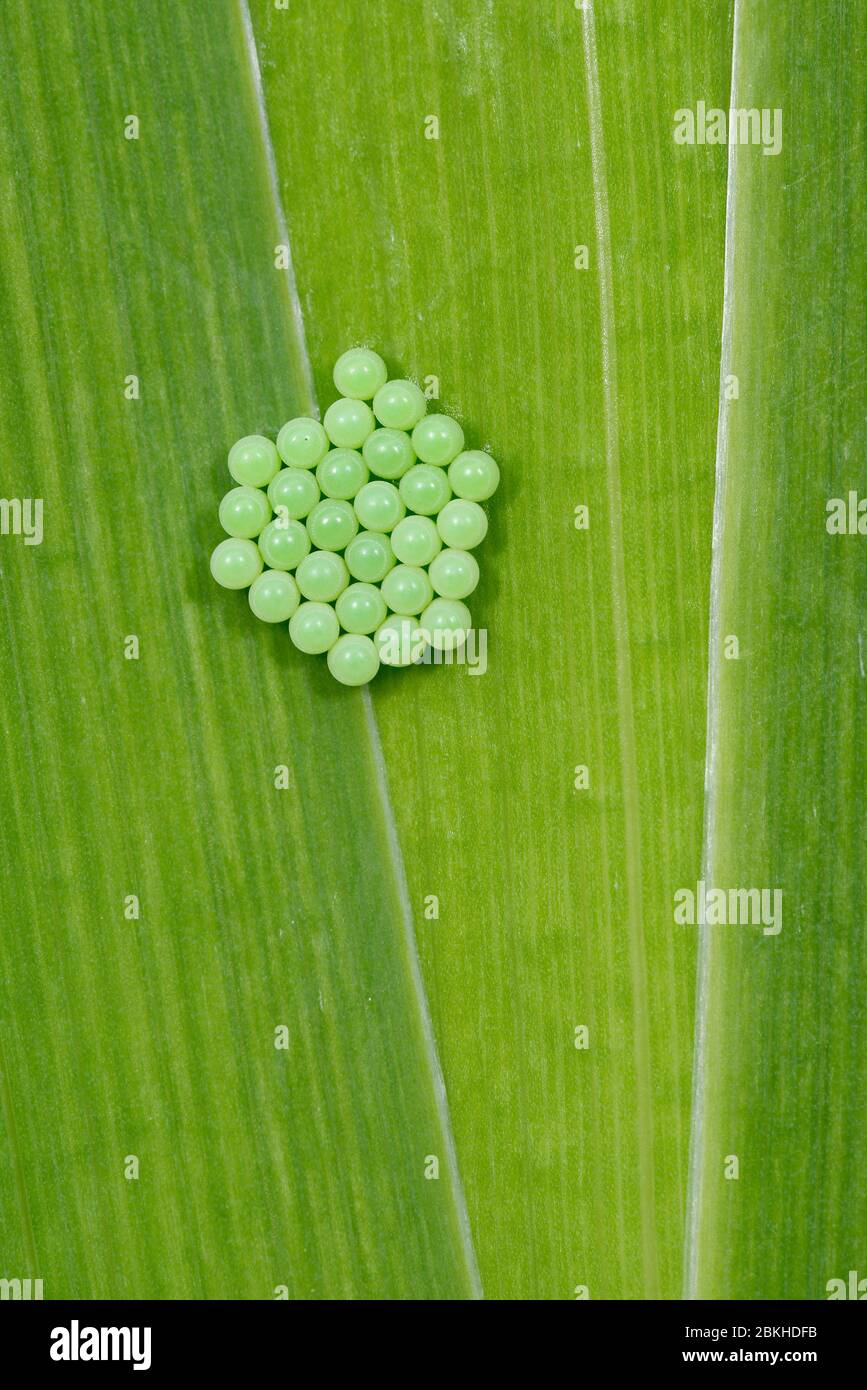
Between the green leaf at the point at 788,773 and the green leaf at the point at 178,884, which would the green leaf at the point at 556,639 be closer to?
the green leaf at the point at 788,773

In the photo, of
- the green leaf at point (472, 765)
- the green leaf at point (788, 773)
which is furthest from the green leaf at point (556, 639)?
the green leaf at point (788, 773)

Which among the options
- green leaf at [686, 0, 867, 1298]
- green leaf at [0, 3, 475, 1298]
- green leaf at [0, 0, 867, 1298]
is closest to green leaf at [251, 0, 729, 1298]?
green leaf at [0, 0, 867, 1298]
